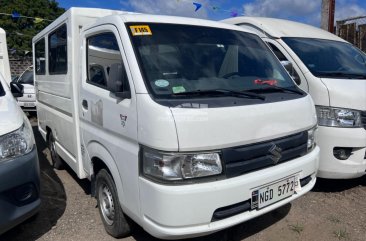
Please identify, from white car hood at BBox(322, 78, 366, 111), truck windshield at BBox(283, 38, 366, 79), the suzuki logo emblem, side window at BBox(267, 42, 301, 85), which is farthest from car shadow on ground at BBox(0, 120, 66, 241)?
truck windshield at BBox(283, 38, 366, 79)

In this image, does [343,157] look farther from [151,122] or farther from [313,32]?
[151,122]

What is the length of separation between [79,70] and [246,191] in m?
2.23

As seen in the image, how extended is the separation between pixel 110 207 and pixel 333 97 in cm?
271

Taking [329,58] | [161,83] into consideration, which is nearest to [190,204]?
[161,83]

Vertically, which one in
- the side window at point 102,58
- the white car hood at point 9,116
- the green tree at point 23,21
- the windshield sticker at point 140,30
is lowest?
the white car hood at point 9,116

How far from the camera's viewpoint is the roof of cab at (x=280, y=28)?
4828 millimetres

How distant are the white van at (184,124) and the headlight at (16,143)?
60 centimetres

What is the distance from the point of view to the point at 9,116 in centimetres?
305

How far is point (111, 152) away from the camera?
9.83 ft

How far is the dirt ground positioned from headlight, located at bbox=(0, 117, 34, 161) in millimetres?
973

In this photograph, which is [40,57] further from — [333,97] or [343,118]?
[343,118]

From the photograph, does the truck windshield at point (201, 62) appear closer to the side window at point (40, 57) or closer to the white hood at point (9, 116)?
the white hood at point (9, 116)

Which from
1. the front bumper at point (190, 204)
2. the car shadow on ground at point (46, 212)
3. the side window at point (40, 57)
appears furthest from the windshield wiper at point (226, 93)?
the side window at point (40, 57)

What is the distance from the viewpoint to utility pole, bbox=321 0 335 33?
802 centimetres
